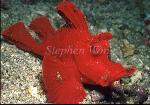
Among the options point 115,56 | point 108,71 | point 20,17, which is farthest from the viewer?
point 20,17

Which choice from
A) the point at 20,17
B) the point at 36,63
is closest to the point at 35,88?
the point at 36,63

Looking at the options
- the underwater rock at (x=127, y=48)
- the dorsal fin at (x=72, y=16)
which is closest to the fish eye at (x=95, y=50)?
the dorsal fin at (x=72, y=16)

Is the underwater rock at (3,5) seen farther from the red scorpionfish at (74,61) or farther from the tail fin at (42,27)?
the red scorpionfish at (74,61)

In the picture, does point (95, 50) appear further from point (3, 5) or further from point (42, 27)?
point (3, 5)

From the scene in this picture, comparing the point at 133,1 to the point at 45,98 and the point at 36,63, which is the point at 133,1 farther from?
the point at 45,98

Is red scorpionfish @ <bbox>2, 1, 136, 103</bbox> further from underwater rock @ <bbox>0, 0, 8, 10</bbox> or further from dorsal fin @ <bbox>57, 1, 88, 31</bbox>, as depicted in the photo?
underwater rock @ <bbox>0, 0, 8, 10</bbox>

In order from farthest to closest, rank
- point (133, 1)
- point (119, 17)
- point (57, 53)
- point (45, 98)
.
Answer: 1. point (133, 1)
2. point (119, 17)
3. point (57, 53)
4. point (45, 98)
